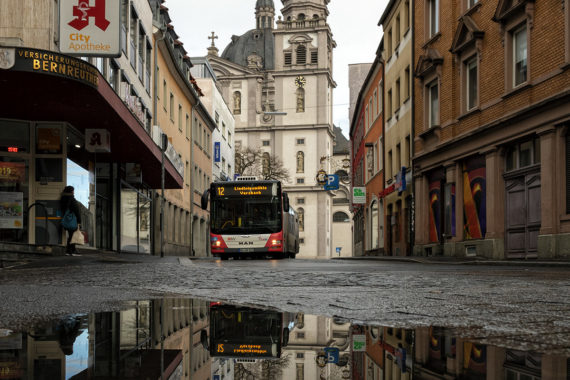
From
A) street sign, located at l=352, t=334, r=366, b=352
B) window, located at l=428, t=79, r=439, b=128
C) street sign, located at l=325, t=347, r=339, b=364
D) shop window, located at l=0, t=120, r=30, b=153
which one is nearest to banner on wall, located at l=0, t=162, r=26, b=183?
shop window, located at l=0, t=120, r=30, b=153

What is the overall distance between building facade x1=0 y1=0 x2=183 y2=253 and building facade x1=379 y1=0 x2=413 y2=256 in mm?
10553

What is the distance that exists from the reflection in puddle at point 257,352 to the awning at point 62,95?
519 inches

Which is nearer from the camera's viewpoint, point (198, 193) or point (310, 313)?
point (310, 313)

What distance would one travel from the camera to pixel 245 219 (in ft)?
88.1

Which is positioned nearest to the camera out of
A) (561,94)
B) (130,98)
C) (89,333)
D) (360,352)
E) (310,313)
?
(360,352)

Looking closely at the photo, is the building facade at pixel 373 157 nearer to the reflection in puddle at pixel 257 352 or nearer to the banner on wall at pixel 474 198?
the banner on wall at pixel 474 198

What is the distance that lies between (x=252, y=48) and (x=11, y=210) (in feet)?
364

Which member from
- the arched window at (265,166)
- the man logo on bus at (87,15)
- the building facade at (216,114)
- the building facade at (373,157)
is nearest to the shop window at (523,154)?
the man logo on bus at (87,15)

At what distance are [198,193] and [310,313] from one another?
47.0 metres

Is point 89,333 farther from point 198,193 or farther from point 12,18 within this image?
point 198,193

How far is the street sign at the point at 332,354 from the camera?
2.33 meters

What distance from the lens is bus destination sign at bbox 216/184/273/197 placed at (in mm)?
26984

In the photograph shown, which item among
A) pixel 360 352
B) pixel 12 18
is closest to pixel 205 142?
pixel 12 18

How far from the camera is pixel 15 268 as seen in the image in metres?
11.1
